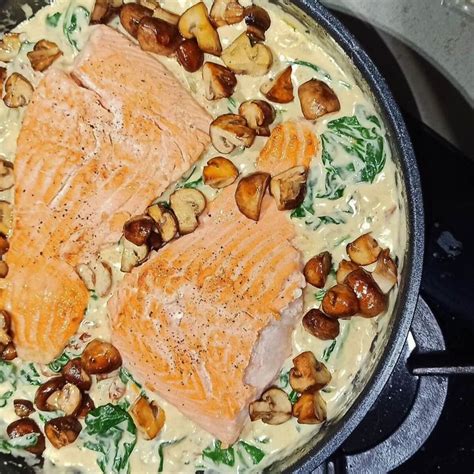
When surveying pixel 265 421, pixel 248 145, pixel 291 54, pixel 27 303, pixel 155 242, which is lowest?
pixel 27 303

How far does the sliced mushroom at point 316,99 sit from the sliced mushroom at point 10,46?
0.77 metres

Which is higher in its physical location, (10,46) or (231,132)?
(231,132)

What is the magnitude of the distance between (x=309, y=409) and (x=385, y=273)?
0.38 meters

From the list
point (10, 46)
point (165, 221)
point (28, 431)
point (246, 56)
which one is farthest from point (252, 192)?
point (28, 431)

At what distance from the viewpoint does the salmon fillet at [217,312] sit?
210cm

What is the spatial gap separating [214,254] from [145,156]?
30cm

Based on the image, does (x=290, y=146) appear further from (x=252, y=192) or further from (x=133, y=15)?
(x=133, y=15)

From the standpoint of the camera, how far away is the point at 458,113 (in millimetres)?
2592

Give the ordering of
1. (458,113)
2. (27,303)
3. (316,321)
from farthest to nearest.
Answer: (458,113) < (27,303) < (316,321)

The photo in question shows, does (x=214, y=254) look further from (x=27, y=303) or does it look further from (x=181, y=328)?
(x=27, y=303)

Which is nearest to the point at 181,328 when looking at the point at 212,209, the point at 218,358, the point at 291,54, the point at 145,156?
the point at 218,358

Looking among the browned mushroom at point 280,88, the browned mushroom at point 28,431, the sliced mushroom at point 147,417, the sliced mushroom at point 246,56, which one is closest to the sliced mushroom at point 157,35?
the sliced mushroom at point 246,56

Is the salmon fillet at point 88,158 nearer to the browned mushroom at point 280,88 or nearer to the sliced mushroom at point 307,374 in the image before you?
the browned mushroom at point 280,88

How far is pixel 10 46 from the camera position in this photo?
2.25m
